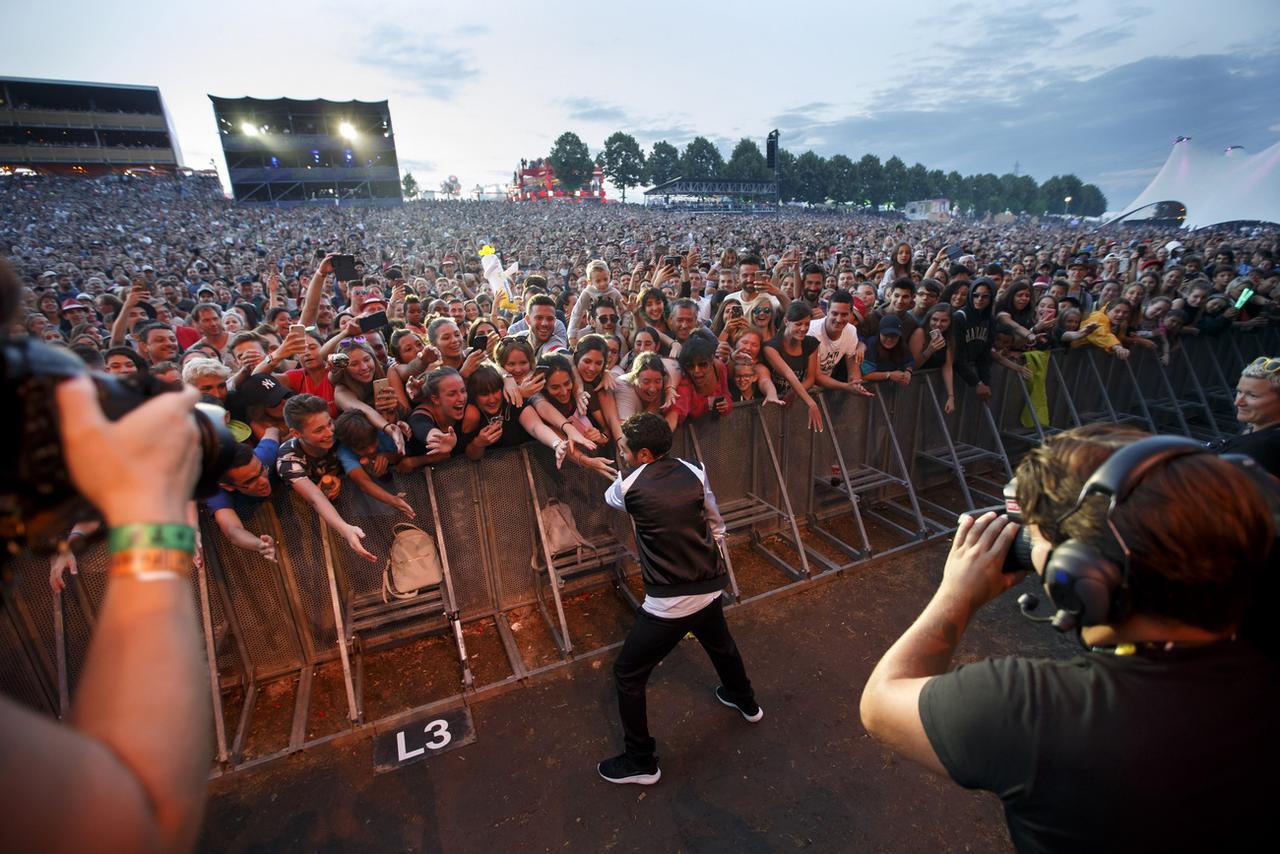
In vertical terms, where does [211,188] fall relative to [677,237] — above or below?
above

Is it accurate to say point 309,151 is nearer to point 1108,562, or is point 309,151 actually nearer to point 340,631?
point 340,631

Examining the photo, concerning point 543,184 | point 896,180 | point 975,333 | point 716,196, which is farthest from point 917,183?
point 975,333

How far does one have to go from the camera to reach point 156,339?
523 cm

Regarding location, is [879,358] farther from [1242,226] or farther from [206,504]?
[1242,226]

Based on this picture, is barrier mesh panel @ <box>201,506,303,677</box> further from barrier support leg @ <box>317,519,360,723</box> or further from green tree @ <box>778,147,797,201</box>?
green tree @ <box>778,147,797,201</box>

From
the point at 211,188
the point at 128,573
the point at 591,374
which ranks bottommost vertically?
the point at 591,374

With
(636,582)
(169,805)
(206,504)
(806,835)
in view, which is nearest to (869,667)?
(806,835)

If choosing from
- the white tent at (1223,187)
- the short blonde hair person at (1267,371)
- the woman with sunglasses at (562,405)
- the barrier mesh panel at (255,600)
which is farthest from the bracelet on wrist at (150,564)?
the white tent at (1223,187)

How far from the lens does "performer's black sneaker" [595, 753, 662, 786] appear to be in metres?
3.40

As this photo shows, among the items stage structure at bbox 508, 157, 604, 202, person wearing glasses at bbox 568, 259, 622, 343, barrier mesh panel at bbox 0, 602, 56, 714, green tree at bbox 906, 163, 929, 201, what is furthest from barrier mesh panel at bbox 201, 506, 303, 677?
green tree at bbox 906, 163, 929, 201

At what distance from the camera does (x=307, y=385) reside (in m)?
4.81

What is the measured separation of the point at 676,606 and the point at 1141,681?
233 centimetres

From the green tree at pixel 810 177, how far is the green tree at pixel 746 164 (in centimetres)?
553

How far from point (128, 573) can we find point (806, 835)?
3.47 m
